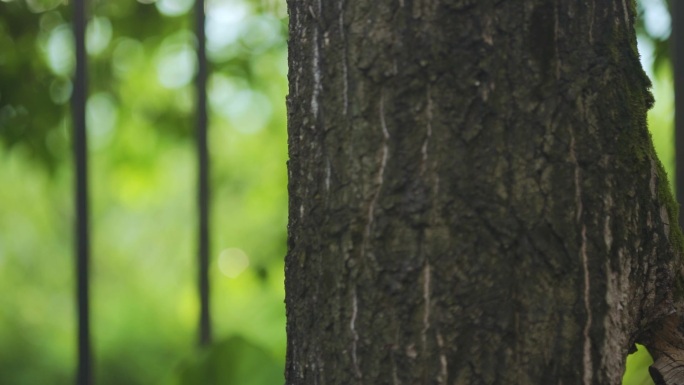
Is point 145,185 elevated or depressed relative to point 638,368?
elevated

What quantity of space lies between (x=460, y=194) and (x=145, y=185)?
157 cm

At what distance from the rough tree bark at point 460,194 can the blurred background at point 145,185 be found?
4.28 ft

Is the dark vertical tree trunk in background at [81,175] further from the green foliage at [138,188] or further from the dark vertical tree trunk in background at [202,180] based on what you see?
the dark vertical tree trunk in background at [202,180]

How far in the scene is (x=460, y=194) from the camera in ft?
3.00

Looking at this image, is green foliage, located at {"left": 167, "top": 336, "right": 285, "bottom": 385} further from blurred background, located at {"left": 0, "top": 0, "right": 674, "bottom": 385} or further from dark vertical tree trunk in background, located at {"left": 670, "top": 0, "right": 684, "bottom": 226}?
dark vertical tree trunk in background, located at {"left": 670, "top": 0, "right": 684, "bottom": 226}

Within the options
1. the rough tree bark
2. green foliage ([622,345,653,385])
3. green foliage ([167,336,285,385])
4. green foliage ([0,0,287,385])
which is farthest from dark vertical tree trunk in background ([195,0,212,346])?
the rough tree bark

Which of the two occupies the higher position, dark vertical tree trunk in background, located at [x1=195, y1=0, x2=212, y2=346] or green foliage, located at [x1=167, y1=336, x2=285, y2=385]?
dark vertical tree trunk in background, located at [x1=195, y1=0, x2=212, y2=346]

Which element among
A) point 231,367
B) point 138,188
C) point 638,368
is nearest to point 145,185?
point 138,188

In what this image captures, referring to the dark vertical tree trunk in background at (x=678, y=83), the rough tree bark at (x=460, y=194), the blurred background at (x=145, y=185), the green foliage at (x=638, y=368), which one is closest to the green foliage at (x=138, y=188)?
the blurred background at (x=145, y=185)

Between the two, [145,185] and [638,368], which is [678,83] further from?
[145,185]

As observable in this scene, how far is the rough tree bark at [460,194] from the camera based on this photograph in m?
0.92

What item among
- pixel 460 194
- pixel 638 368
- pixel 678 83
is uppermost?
pixel 678 83

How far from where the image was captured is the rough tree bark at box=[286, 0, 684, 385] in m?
0.92

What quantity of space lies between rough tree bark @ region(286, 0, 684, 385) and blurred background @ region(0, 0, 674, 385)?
1306 mm
